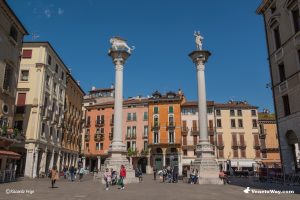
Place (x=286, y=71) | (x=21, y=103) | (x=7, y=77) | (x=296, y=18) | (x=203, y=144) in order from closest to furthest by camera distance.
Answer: (x=296, y=18), (x=203, y=144), (x=286, y=71), (x=7, y=77), (x=21, y=103)

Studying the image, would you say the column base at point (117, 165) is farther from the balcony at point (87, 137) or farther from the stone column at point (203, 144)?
the balcony at point (87, 137)

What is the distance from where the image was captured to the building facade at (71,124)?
50375 mm

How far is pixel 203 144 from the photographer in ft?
87.5

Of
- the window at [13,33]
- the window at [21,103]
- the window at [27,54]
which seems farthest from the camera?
the window at [27,54]

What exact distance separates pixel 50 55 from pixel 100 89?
4562 cm

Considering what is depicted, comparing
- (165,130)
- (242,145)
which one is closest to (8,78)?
(165,130)

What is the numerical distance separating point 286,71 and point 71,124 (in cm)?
3897

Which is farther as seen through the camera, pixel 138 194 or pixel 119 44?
pixel 119 44

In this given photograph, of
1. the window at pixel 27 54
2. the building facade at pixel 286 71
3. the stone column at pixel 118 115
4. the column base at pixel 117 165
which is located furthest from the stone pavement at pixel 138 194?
the window at pixel 27 54

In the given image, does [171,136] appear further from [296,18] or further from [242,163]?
[296,18]

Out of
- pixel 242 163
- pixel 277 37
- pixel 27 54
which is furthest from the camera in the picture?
pixel 242 163

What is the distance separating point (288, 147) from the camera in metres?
27.1

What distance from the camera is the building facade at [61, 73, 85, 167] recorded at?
50.4m

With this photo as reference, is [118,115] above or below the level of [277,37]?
below
